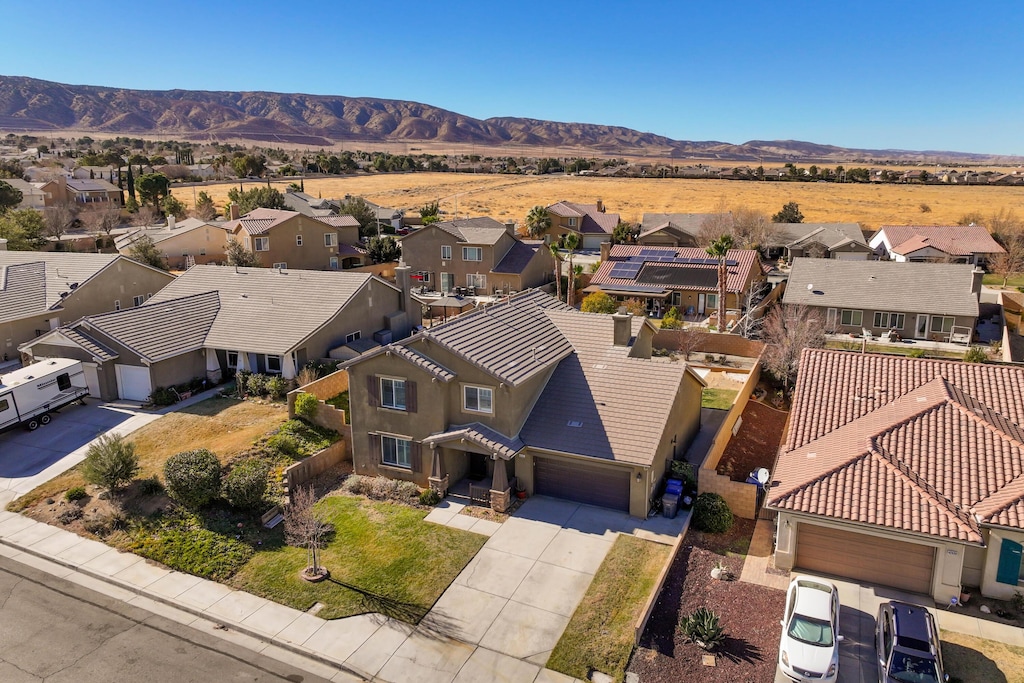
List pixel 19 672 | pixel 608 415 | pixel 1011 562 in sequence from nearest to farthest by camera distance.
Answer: pixel 19 672 < pixel 1011 562 < pixel 608 415

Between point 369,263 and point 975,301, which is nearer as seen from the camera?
point 975,301

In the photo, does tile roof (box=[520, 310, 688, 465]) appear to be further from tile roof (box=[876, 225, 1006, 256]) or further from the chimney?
tile roof (box=[876, 225, 1006, 256])

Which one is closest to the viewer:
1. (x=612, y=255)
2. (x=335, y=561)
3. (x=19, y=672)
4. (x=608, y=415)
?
(x=19, y=672)

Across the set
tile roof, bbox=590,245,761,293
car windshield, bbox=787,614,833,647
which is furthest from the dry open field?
car windshield, bbox=787,614,833,647

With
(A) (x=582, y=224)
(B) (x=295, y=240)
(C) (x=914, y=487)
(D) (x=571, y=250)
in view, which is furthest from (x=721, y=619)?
(A) (x=582, y=224)

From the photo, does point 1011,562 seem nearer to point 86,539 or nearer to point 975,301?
point 86,539

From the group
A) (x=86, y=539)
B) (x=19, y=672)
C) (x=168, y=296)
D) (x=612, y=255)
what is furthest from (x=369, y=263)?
(x=19, y=672)
